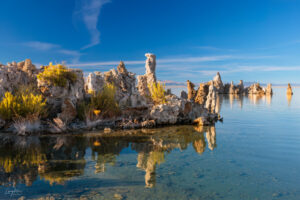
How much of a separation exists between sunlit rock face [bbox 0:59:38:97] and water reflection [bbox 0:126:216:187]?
389 cm

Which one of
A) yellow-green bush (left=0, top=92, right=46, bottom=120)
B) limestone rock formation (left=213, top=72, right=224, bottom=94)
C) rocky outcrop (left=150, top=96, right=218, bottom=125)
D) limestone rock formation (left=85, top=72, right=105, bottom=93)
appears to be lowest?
rocky outcrop (left=150, top=96, right=218, bottom=125)

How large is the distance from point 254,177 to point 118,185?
3.73 meters

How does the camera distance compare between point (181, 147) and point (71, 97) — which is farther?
point (71, 97)

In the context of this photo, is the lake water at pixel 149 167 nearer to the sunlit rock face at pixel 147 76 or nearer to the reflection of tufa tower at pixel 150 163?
the reflection of tufa tower at pixel 150 163

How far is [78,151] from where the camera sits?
7996 mm

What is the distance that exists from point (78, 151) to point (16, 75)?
8044 millimetres

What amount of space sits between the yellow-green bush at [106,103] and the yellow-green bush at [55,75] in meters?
1.99

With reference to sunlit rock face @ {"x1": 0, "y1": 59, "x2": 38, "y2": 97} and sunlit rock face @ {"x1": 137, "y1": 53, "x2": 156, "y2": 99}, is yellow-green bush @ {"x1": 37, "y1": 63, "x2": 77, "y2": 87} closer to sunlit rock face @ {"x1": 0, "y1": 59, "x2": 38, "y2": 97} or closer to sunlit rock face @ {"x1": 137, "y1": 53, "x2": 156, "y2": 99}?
sunlit rock face @ {"x1": 0, "y1": 59, "x2": 38, "y2": 97}

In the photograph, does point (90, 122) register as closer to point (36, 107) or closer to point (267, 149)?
point (36, 107)

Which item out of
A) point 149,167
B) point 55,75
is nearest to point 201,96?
point 55,75

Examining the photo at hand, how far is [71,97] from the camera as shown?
1239 centimetres

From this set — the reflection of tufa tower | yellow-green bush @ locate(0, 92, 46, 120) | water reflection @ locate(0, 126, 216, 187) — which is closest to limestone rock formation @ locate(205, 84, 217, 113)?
water reflection @ locate(0, 126, 216, 187)

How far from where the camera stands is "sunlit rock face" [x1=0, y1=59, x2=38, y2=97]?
12.1m

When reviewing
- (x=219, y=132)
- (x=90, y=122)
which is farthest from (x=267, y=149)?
(x=90, y=122)
